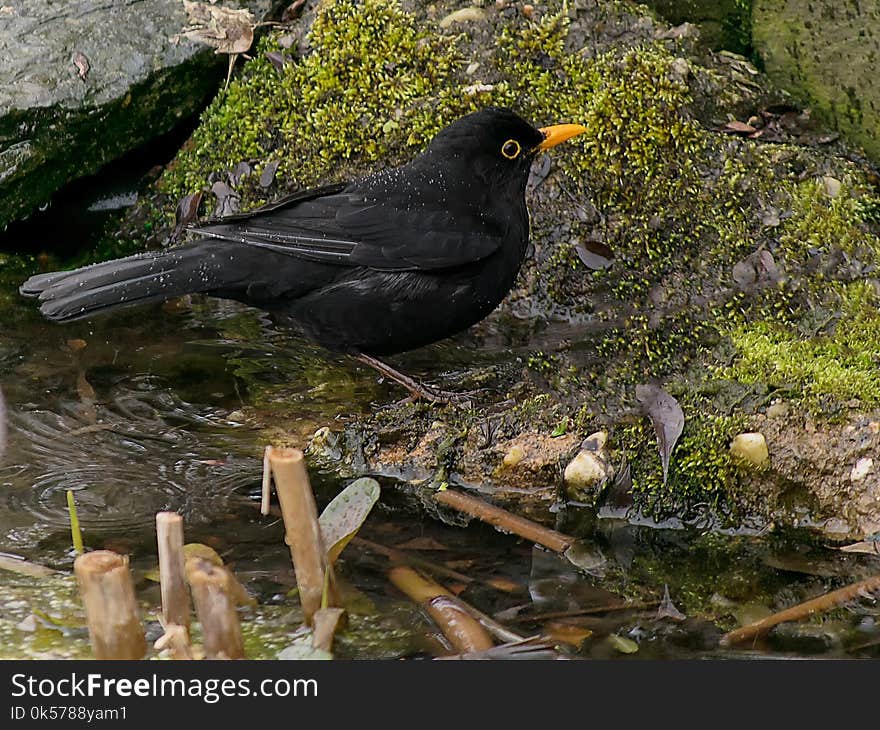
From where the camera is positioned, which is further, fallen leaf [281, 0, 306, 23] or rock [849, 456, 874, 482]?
fallen leaf [281, 0, 306, 23]

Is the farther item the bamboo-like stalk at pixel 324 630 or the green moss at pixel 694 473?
the green moss at pixel 694 473

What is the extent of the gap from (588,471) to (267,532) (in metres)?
1.25

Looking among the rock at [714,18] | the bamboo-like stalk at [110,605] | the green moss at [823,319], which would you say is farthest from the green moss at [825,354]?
the bamboo-like stalk at [110,605]

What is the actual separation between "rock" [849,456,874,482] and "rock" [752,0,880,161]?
2381 millimetres

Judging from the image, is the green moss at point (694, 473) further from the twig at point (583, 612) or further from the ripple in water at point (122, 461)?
the ripple in water at point (122, 461)

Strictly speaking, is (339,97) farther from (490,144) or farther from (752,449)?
(752,449)

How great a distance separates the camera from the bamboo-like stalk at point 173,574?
2.94 metres

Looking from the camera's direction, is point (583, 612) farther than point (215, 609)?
Yes

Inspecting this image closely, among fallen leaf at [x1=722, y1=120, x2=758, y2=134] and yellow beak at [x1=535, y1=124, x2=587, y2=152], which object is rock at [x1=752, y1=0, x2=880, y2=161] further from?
yellow beak at [x1=535, y1=124, x2=587, y2=152]

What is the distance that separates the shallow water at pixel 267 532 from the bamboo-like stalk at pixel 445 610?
0.05 m

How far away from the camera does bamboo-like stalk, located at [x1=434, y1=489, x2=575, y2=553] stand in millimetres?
4105

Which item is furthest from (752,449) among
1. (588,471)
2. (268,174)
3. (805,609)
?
(268,174)

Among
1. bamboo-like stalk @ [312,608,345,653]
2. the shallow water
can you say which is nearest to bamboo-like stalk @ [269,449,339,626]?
bamboo-like stalk @ [312,608,345,653]

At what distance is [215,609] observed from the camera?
2.97 m
